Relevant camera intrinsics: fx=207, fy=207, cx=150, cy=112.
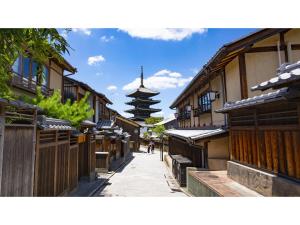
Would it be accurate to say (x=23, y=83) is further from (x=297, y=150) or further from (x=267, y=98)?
(x=297, y=150)

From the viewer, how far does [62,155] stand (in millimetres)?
8445

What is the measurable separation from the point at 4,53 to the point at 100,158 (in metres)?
13.1

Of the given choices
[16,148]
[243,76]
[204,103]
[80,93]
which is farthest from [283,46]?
[80,93]

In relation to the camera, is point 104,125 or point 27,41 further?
point 104,125

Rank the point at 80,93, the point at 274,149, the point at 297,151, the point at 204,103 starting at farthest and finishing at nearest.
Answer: the point at 80,93 → the point at 204,103 → the point at 274,149 → the point at 297,151

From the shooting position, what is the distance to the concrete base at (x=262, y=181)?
4.72 metres

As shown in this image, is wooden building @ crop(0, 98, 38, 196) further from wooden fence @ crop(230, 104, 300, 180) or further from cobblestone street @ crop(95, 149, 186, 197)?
wooden fence @ crop(230, 104, 300, 180)

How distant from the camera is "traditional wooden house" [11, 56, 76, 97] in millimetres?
8869

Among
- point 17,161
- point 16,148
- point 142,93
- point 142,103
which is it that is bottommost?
point 17,161

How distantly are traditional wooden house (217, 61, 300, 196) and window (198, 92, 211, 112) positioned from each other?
194 inches

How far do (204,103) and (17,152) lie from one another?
430 inches

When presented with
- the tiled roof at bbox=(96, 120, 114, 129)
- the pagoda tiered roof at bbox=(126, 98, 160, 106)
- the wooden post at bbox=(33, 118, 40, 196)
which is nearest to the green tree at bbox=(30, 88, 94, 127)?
the wooden post at bbox=(33, 118, 40, 196)

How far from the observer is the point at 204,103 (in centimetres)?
1349
